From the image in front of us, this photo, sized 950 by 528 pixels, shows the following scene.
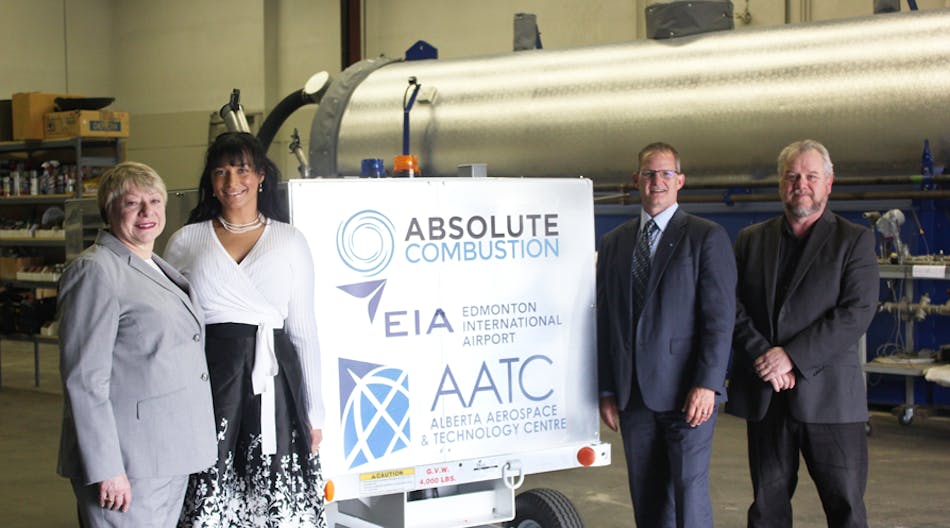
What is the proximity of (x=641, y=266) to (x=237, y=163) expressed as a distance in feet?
4.35

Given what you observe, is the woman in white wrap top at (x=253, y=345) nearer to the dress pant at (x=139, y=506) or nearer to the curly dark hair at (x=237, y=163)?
the curly dark hair at (x=237, y=163)

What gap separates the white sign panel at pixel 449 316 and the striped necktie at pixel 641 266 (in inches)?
7.1

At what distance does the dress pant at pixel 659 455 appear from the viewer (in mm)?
3342

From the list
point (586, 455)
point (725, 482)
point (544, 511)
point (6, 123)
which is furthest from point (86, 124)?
point (586, 455)

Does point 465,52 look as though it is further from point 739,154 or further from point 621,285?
point 621,285

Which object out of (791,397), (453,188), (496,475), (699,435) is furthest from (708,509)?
(453,188)

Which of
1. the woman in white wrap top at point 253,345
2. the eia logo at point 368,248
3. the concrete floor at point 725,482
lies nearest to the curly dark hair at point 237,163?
the woman in white wrap top at point 253,345

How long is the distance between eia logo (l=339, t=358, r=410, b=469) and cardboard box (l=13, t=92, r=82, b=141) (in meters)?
7.54

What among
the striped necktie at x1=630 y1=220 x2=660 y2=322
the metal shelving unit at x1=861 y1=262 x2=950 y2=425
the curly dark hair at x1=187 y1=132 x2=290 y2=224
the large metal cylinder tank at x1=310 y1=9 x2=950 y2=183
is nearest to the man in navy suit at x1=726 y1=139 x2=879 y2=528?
the striped necktie at x1=630 y1=220 x2=660 y2=322

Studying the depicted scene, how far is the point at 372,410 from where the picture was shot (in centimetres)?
328

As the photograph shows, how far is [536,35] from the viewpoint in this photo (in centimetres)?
802

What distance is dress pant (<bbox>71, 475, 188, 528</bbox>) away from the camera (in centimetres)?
254

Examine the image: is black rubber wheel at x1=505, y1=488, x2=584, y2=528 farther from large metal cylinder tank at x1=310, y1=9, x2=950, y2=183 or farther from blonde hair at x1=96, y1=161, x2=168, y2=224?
large metal cylinder tank at x1=310, y1=9, x2=950, y2=183

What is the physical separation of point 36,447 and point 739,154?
4832 mm
